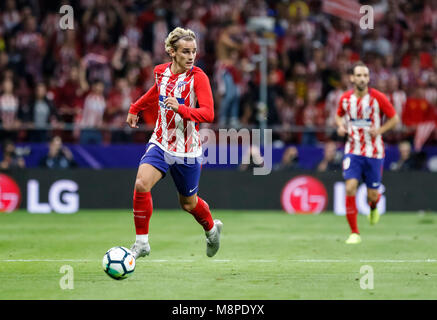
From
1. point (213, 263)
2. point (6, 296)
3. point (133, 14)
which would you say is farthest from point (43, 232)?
point (133, 14)

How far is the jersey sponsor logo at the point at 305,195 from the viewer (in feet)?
52.2

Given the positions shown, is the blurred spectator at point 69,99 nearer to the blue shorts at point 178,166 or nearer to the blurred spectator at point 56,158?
A: the blurred spectator at point 56,158

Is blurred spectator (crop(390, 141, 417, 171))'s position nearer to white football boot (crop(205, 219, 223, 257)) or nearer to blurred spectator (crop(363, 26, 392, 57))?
blurred spectator (crop(363, 26, 392, 57))

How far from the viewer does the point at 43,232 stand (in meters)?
12.0

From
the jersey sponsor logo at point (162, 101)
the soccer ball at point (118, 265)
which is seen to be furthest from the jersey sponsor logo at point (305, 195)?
the soccer ball at point (118, 265)

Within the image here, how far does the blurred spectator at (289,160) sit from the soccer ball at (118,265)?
9302 mm

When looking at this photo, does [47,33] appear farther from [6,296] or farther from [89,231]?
[6,296]

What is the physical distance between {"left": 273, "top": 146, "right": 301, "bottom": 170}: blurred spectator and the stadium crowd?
0.48m

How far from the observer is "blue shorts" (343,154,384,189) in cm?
1117

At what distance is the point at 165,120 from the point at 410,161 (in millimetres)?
9353

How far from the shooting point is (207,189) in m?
16.1

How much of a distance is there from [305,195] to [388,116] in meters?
5.03

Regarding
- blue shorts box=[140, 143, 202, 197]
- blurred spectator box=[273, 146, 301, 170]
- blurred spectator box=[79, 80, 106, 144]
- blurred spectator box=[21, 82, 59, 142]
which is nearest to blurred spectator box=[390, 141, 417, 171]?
blurred spectator box=[273, 146, 301, 170]

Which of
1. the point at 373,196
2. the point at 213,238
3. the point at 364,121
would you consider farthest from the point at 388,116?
the point at 213,238
